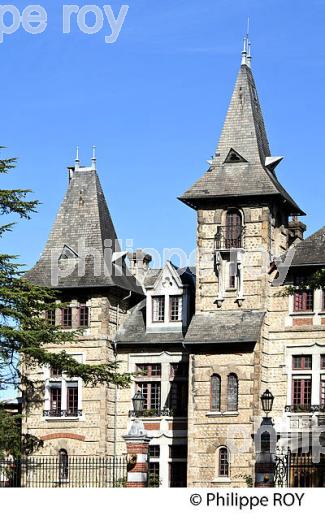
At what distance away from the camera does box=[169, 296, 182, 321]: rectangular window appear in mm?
54844

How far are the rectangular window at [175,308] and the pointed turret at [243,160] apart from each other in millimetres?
3648

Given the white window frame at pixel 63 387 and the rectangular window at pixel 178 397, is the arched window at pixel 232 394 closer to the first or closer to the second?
the rectangular window at pixel 178 397

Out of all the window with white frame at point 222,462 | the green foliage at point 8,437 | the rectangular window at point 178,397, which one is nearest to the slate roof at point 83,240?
the rectangular window at point 178,397

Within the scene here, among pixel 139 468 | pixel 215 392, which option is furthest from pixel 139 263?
pixel 139 468

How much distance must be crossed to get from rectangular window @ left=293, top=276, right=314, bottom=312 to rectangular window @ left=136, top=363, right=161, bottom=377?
5826 mm

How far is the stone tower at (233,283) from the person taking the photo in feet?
167

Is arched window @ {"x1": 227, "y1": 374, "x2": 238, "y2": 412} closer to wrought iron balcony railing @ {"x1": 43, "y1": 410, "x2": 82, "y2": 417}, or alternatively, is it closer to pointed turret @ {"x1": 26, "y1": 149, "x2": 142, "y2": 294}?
wrought iron balcony railing @ {"x1": 43, "y1": 410, "x2": 82, "y2": 417}

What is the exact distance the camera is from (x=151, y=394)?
54469 mm

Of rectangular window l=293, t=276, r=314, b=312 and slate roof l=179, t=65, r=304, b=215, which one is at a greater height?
slate roof l=179, t=65, r=304, b=215

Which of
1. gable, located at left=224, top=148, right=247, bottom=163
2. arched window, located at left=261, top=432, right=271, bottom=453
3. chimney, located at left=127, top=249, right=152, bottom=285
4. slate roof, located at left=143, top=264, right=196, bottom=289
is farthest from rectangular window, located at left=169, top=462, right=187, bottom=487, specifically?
arched window, located at left=261, top=432, right=271, bottom=453

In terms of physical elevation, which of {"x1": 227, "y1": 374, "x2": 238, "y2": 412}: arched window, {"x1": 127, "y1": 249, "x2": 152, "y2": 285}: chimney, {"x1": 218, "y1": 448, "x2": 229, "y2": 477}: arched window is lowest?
{"x1": 218, "y1": 448, "x2": 229, "y2": 477}: arched window

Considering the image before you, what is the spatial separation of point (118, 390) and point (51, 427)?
2.84 meters

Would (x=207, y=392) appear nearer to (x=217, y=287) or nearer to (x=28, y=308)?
(x=217, y=287)
